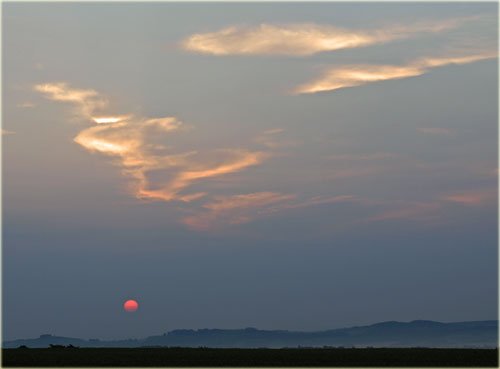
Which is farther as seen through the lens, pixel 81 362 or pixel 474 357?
pixel 474 357

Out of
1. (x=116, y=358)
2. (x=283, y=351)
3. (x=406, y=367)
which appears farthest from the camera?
(x=283, y=351)

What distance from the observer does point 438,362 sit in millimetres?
98938

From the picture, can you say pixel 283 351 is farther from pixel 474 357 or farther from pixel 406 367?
pixel 406 367

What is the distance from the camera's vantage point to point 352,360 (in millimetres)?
103125

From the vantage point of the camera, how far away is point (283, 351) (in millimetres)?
126750

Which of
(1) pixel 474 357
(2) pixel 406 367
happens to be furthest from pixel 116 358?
(1) pixel 474 357

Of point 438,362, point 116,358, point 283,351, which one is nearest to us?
point 438,362

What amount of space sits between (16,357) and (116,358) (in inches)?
528

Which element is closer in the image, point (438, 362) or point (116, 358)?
point (438, 362)

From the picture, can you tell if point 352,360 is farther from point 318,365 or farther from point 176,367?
point 176,367

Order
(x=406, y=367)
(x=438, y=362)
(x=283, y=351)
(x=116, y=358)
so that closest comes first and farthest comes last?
(x=406, y=367) → (x=438, y=362) → (x=116, y=358) → (x=283, y=351)

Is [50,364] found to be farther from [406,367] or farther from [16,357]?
[406,367]

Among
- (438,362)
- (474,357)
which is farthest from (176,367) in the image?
(474,357)

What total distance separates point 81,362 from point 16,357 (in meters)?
15.9
